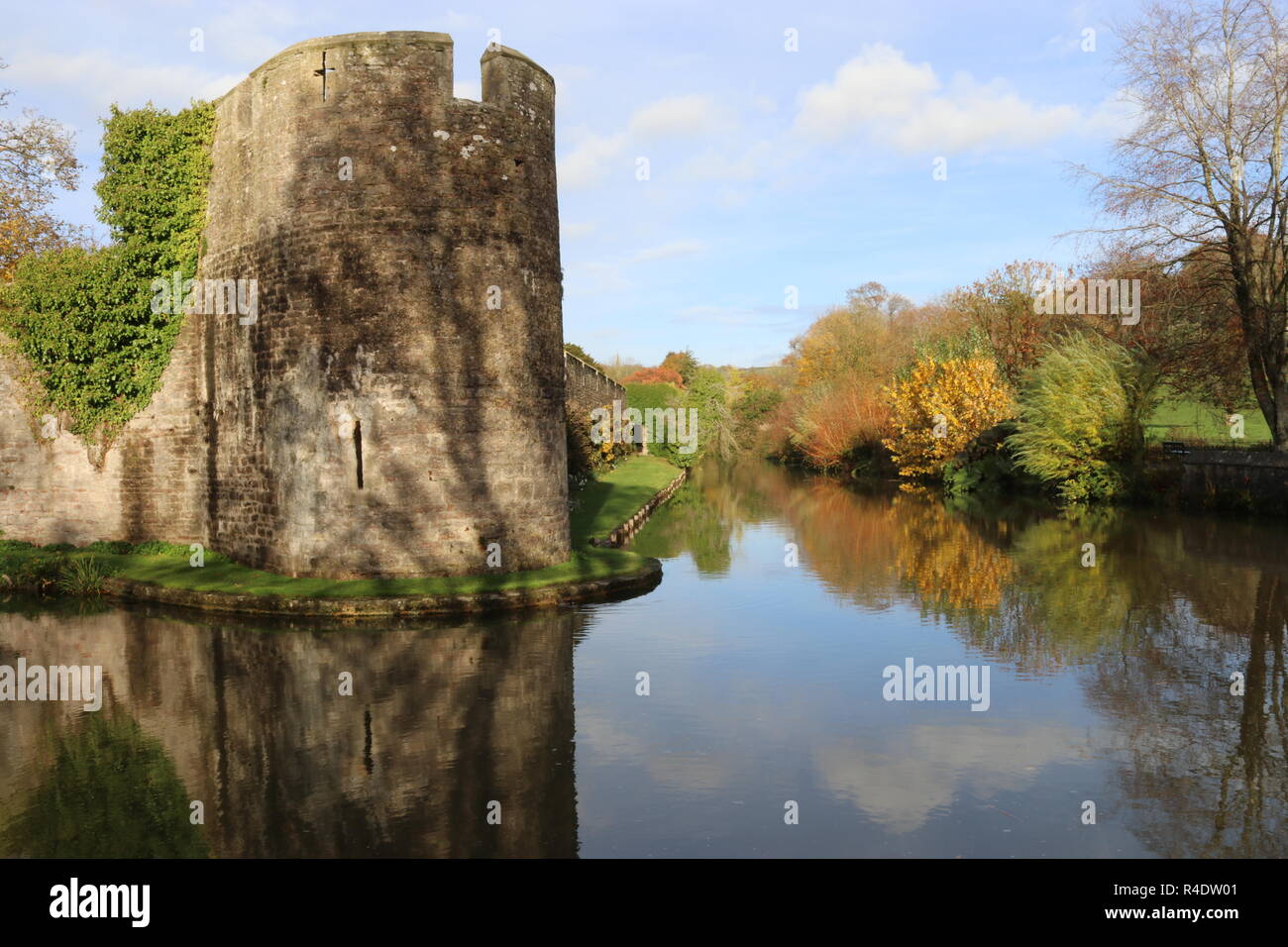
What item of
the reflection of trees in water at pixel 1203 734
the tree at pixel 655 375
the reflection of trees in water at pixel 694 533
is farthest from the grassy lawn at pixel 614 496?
the tree at pixel 655 375

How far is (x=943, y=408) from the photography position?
3081 cm

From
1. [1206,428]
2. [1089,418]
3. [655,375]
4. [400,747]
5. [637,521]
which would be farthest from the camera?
[655,375]

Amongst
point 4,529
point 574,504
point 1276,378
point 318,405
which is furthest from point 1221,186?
point 4,529

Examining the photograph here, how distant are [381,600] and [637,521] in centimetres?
1205

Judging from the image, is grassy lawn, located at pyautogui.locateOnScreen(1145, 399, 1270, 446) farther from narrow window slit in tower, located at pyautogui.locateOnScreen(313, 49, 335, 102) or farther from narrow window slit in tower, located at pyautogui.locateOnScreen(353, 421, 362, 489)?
narrow window slit in tower, located at pyautogui.locateOnScreen(313, 49, 335, 102)

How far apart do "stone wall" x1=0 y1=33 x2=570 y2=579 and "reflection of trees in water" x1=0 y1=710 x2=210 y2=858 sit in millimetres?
5495

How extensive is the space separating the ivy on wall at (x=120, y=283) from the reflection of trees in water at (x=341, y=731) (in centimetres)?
509

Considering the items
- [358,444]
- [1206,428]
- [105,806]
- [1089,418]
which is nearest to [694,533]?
[358,444]

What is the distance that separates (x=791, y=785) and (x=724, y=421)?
159 ft

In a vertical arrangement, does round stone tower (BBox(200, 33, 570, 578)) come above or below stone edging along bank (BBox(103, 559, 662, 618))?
above

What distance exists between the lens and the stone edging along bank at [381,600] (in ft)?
35.9

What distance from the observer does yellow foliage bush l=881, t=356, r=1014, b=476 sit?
30.3m

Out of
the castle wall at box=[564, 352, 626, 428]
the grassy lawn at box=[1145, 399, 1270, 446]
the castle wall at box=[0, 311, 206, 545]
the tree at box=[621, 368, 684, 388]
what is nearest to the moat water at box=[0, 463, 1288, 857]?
the castle wall at box=[0, 311, 206, 545]

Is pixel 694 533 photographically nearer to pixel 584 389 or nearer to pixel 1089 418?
pixel 1089 418
